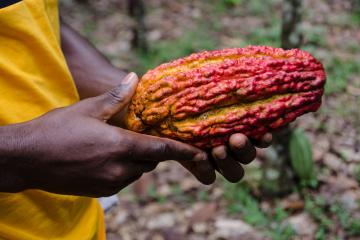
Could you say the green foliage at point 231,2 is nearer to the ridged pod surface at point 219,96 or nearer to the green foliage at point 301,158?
the green foliage at point 301,158

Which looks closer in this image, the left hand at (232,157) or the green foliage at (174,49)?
the left hand at (232,157)

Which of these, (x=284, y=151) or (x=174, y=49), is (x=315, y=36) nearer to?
(x=174, y=49)

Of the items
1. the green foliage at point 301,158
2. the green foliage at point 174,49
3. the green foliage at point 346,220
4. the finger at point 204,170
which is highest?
the finger at point 204,170

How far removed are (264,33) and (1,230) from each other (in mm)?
3998

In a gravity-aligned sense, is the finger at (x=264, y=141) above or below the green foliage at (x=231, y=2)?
above

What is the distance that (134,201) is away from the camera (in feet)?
10.2

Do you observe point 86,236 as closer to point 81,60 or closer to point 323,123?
point 81,60

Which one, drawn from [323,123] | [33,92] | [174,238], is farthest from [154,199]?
[33,92]

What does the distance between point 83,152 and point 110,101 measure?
0.20 metres

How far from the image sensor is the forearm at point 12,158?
1.13 meters

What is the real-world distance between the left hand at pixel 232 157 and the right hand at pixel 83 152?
0.68 ft

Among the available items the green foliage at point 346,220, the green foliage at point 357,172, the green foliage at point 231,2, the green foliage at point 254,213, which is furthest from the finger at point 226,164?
the green foliage at point 231,2

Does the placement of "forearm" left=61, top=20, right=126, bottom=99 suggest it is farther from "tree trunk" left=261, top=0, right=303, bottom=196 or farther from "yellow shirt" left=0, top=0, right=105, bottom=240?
"tree trunk" left=261, top=0, right=303, bottom=196

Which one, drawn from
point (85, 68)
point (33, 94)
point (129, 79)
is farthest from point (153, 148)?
point (85, 68)
